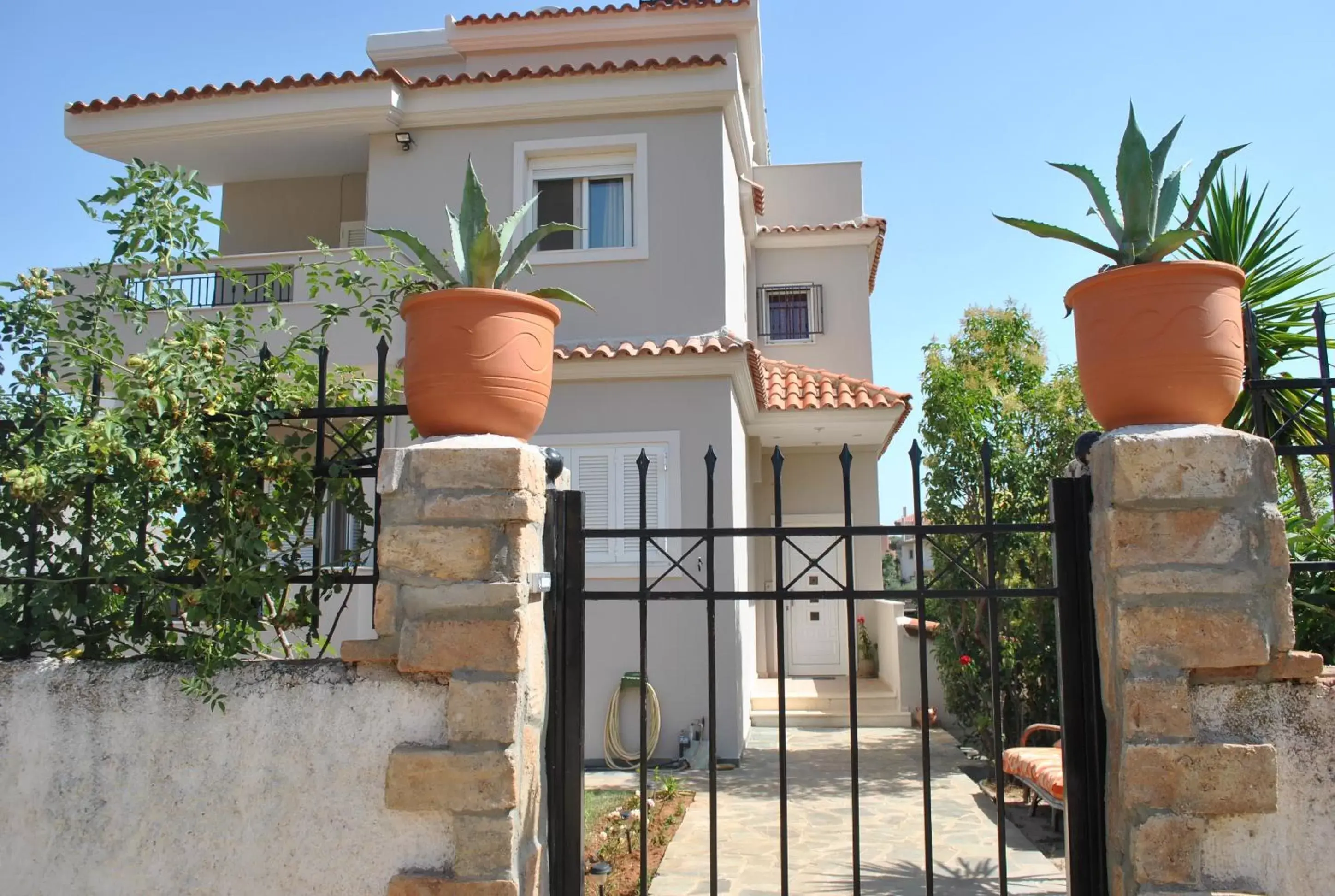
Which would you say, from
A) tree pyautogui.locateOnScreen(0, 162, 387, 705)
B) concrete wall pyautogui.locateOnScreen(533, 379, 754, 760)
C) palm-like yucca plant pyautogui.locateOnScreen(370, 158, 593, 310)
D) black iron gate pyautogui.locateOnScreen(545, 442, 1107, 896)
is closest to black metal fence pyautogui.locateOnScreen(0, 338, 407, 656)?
tree pyautogui.locateOnScreen(0, 162, 387, 705)

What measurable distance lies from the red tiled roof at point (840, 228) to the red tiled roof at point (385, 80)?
4983 mm

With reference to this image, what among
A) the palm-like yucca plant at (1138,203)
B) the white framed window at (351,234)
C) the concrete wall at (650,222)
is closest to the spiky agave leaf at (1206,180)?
the palm-like yucca plant at (1138,203)

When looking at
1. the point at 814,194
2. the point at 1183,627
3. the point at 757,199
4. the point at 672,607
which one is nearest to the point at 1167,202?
the point at 1183,627

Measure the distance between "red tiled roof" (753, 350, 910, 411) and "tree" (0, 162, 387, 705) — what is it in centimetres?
745

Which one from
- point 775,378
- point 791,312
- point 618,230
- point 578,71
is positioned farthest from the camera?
point 791,312

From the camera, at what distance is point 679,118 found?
1083 centimetres

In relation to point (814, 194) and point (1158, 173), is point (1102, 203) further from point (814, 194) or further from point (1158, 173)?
point (814, 194)

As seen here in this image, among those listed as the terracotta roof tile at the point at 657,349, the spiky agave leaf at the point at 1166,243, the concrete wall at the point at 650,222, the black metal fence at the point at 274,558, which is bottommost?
the black metal fence at the point at 274,558

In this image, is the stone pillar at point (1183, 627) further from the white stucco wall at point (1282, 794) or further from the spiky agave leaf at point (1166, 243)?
the spiky agave leaf at point (1166, 243)

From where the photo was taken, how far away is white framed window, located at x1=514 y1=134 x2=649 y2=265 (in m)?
10.8

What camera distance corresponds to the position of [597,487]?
988 centimetres

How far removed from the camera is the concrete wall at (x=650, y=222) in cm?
1061

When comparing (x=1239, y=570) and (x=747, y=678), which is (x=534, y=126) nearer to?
(x=747, y=678)

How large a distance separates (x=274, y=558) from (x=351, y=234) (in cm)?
1011
